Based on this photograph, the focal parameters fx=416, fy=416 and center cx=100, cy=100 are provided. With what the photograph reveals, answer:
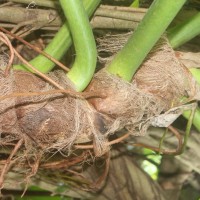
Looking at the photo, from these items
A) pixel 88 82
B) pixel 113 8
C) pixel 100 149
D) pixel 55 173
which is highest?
pixel 113 8

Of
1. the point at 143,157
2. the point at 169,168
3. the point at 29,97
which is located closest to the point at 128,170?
the point at 143,157

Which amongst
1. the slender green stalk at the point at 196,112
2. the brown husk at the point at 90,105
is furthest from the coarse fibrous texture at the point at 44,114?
the slender green stalk at the point at 196,112

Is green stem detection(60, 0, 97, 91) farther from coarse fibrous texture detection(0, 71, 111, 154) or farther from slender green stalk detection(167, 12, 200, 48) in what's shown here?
slender green stalk detection(167, 12, 200, 48)

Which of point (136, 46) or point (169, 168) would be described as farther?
point (169, 168)

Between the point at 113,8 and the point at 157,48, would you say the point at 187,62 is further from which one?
the point at 113,8

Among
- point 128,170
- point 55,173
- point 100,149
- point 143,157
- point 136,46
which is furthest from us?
point 143,157

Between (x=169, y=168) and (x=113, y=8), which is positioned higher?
(x=113, y=8)

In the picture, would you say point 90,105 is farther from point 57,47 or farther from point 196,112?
point 196,112

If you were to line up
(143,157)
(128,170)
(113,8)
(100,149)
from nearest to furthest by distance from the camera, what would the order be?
(100,149) → (113,8) → (128,170) → (143,157)
